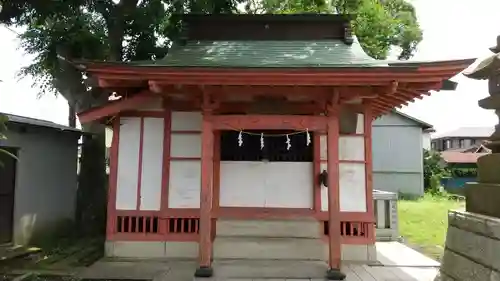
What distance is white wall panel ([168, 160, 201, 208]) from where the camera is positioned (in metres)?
6.82

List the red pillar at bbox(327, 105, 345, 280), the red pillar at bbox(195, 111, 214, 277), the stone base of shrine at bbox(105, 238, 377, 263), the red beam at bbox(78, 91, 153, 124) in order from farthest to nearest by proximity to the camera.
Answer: the stone base of shrine at bbox(105, 238, 377, 263), the red beam at bbox(78, 91, 153, 124), the red pillar at bbox(195, 111, 214, 277), the red pillar at bbox(327, 105, 345, 280)

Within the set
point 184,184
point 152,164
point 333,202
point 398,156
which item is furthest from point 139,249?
point 398,156

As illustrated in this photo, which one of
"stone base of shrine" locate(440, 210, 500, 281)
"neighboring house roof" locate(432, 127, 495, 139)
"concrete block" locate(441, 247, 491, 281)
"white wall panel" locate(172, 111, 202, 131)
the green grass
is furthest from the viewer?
"neighboring house roof" locate(432, 127, 495, 139)

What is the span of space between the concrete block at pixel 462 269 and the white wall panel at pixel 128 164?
4.84 m

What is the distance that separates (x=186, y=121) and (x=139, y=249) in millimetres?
2332

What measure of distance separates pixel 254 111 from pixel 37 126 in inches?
175

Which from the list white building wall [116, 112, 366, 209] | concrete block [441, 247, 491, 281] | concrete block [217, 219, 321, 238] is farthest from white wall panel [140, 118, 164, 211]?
concrete block [441, 247, 491, 281]

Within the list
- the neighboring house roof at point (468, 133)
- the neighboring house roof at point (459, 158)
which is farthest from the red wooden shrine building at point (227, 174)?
the neighboring house roof at point (468, 133)

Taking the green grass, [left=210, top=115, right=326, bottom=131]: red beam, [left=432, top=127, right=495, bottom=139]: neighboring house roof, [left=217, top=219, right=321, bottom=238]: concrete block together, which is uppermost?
[left=432, top=127, right=495, bottom=139]: neighboring house roof

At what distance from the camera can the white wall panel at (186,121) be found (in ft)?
22.7

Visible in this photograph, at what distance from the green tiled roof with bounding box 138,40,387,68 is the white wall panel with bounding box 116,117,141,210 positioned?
49.3 inches

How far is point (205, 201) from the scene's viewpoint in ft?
19.0

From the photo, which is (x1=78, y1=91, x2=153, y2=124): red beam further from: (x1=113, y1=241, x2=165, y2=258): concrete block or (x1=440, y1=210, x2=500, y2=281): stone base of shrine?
(x1=440, y1=210, x2=500, y2=281): stone base of shrine

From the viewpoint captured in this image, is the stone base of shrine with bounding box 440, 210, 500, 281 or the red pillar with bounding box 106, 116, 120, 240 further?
→ the red pillar with bounding box 106, 116, 120, 240
